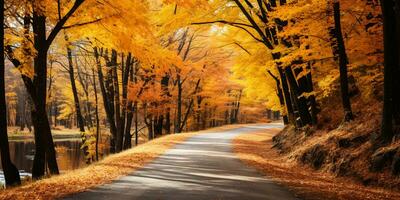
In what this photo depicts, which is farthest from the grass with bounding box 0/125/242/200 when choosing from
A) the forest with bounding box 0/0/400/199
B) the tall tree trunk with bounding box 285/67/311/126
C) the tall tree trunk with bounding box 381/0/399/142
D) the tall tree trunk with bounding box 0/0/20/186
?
the tall tree trunk with bounding box 285/67/311/126

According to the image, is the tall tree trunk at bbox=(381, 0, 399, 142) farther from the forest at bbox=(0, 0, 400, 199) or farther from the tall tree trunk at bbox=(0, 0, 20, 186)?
the tall tree trunk at bbox=(0, 0, 20, 186)

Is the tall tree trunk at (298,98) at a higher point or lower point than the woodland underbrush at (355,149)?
higher

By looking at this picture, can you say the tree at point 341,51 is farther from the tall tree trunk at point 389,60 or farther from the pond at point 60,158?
the pond at point 60,158

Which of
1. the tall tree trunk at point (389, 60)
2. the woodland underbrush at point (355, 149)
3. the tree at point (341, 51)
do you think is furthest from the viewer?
the tree at point (341, 51)

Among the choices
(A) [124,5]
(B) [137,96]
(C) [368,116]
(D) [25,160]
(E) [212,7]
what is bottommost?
(D) [25,160]

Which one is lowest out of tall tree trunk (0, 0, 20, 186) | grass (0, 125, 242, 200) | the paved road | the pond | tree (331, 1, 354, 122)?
the pond

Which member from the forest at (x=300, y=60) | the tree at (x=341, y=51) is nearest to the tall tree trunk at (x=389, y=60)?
the forest at (x=300, y=60)

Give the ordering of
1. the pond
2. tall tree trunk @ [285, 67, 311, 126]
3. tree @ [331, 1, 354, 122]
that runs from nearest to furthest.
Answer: tree @ [331, 1, 354, 122]
tall tree trunk @ [285, 67, 311, 126]
the pond

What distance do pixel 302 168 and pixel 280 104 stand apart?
539 inches

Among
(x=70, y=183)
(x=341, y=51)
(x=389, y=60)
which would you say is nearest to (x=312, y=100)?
(x=341, y=51)

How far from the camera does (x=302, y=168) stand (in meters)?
14.1

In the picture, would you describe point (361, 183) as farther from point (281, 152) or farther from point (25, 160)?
point (25, 160)

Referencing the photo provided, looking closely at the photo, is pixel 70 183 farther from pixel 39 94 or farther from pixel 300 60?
pixel 300 60

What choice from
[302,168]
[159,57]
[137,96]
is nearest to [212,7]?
[159,57]
